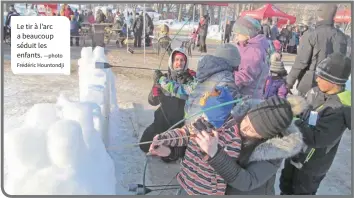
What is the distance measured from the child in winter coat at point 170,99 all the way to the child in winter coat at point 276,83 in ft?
2.12

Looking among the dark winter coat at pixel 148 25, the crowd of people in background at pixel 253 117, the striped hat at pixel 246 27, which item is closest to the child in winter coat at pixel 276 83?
the crowd of people in background at pixel 253 117

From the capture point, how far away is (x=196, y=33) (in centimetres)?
1047

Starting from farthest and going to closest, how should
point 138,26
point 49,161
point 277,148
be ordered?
point 138,26
point 277,148
point 49,161

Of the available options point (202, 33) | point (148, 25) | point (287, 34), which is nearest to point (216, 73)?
point (202, 33)

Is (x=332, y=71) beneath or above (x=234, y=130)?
above

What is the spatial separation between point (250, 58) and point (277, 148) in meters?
1.26

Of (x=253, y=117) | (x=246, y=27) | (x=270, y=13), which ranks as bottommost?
(x=253, y=117)

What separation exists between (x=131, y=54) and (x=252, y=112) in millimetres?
7783

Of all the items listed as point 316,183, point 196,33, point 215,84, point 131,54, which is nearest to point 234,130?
point 215,84

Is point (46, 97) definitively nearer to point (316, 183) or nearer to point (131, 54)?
point (316, 183)

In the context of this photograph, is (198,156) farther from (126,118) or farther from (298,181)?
(126,118)

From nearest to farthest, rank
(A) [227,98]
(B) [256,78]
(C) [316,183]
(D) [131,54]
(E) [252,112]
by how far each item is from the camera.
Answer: (E) [252,112] < (A) [227,98] < (C) [316,183] < (B) [256,78] < (D) [131,54]

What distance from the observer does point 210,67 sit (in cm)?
→ 203

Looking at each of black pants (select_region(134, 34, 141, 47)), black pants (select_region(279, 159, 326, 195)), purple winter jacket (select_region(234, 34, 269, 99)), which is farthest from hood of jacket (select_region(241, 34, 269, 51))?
black pants (select_region(134, 34, 141, 47))
